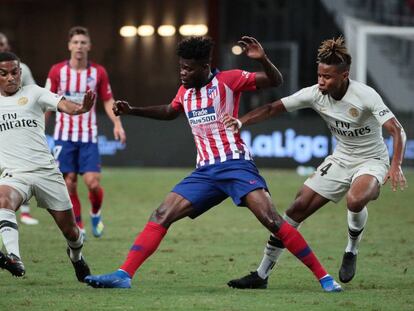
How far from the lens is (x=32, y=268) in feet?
35.0

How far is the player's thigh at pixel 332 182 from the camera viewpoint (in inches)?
387

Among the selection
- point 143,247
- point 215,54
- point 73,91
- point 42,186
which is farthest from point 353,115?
point 215,54

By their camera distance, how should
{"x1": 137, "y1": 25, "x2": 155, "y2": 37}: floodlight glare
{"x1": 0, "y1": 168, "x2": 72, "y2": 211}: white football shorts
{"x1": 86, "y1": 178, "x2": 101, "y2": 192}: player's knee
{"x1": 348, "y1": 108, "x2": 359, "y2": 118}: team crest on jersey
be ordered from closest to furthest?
{"x1": 0, "y1": 168, "x2": 72, "y2": 211}: white football shorts < {"x1": 348, "y1": 108, "x2": 359, "y2": 118}: team crest on jersey < {"x1": 86, "y1": 178, "x2": 101, "y2": 192}: player's knee < {"x1": 137, "y1": 25, "x2": 155, "y2": 37}: floodlight glare

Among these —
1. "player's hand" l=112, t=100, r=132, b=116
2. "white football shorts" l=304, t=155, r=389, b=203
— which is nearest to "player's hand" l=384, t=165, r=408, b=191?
"white football shorts" l=304, t=155, r=389, b=203

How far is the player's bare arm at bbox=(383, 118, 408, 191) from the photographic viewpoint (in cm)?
886

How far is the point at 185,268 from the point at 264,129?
12853 mm

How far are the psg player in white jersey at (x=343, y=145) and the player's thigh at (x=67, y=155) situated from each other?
4.06 m

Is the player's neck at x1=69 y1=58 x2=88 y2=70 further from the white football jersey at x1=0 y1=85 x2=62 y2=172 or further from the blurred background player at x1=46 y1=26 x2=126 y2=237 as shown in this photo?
the white football jersey at x1=0 y1=85 x2=62 y2=172

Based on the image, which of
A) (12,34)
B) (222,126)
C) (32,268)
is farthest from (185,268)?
(12,34)

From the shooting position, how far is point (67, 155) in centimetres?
1312

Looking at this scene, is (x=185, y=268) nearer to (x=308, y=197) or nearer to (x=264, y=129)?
(x=308, y=197)

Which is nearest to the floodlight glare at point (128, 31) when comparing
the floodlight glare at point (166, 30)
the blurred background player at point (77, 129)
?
the floodlight glare at point (166, 30)

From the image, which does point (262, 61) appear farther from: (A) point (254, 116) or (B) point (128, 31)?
(B) point (128, 31)

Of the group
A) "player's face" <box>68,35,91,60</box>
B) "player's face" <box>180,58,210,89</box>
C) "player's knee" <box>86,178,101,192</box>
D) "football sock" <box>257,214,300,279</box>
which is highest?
"player's face" <box>180,58,210,89</box>
